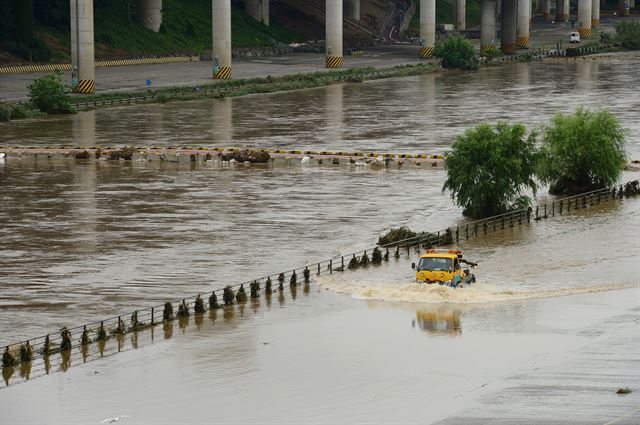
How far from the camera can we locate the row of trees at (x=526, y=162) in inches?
2938

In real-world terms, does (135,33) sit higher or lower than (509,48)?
higher

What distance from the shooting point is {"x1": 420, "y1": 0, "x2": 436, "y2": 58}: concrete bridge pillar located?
178 m

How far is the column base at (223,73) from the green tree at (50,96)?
26.3 metres

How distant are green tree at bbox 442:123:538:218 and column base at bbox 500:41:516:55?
111708mm

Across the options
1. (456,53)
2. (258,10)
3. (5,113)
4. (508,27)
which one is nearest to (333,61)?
(456,53)

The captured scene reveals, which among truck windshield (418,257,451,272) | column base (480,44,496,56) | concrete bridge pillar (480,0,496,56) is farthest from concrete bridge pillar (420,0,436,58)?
truck windshield (418,257,451,272)

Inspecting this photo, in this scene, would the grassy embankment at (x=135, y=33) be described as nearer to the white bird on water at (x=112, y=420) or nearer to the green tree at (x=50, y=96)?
the green tree at (x=50, y=96)

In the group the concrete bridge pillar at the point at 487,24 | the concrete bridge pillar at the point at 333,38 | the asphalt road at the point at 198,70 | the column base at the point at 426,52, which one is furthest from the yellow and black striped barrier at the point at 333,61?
the concrete bridge pillar at the point at 487,24

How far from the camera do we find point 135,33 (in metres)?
163

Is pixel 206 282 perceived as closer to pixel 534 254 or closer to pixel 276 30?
pixel 534 254

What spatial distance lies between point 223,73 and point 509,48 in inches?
2104

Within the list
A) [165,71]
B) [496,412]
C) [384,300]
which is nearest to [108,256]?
[384,300]

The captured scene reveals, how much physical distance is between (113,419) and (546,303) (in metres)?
19.4

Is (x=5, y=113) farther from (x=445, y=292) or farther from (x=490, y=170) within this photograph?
(x=445, y=292)
